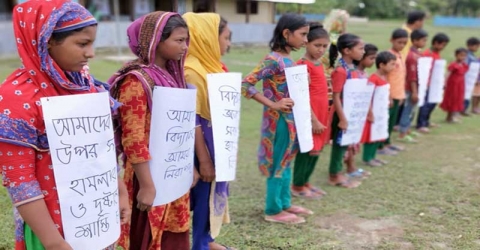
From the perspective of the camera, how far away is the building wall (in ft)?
64.2

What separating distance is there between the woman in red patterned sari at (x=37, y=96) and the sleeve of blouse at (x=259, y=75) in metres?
1.75

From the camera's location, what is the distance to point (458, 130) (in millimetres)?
6969

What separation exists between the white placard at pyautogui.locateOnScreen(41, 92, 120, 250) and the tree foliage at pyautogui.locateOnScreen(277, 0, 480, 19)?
28.8m

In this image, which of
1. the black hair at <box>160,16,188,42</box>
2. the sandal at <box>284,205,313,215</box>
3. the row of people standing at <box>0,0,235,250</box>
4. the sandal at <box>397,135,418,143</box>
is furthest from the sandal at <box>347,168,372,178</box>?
the black hair at <box>160,16,188,42</box>

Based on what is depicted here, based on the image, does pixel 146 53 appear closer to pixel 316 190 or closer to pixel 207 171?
pixel 207 171

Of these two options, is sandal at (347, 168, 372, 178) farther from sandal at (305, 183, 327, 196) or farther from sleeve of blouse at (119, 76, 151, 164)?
sleeve of blouse at (119, 76, 151, 164)

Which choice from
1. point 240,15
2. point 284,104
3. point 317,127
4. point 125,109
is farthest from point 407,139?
point 240,15

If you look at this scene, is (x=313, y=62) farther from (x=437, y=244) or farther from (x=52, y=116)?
(x=52, y=116)

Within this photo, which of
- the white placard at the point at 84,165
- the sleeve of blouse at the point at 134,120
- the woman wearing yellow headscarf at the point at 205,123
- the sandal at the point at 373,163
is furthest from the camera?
the sandal at the point at 373,163

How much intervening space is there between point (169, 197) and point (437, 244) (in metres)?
2.07

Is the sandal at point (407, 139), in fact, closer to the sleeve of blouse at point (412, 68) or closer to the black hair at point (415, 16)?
the sleeve of blouse at point (412, 68)

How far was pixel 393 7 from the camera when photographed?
48.7 metres

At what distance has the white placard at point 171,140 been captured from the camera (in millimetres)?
2078

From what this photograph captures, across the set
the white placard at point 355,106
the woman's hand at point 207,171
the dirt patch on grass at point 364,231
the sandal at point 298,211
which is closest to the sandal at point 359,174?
the white placard at point 355,106
